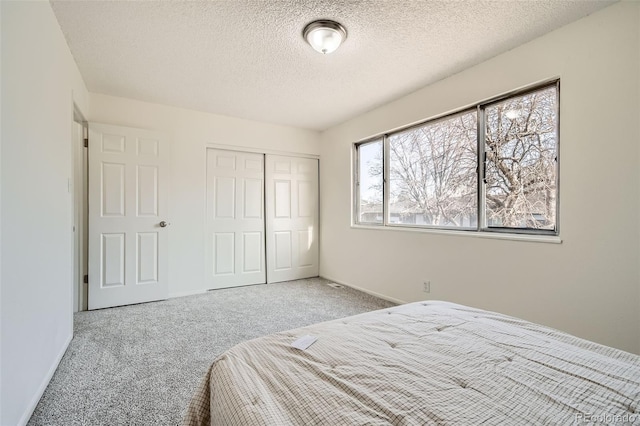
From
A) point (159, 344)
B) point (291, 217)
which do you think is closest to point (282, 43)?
point (159, 344)

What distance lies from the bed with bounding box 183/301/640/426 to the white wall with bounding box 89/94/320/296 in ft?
9.81

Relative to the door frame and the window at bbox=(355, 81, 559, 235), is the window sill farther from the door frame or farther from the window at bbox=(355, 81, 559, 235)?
the door frame

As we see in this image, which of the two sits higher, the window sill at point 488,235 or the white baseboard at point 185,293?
the window sill at point 488,235

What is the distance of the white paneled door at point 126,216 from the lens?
3223mm

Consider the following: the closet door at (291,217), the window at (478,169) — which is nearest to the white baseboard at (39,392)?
the closet door at (291,217)

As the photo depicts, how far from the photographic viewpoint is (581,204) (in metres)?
2.04

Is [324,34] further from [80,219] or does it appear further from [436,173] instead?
[80,219]

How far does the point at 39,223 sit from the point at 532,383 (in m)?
2.41

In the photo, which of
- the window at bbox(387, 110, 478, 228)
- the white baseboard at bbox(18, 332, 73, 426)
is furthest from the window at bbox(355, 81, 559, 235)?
the white baseboard at bbox(18, 332, 73, 426)

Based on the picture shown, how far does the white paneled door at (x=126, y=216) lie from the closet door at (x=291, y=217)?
1.45m

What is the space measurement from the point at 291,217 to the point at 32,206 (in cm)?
326

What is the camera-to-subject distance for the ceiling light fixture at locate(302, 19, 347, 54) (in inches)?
→ 81.4

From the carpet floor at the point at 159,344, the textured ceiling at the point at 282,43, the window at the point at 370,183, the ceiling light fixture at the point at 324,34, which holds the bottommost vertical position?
the carpet floor at the point at 159,344

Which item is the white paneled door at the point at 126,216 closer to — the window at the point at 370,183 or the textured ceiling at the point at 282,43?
the textured ceiling at the point at 282,43
